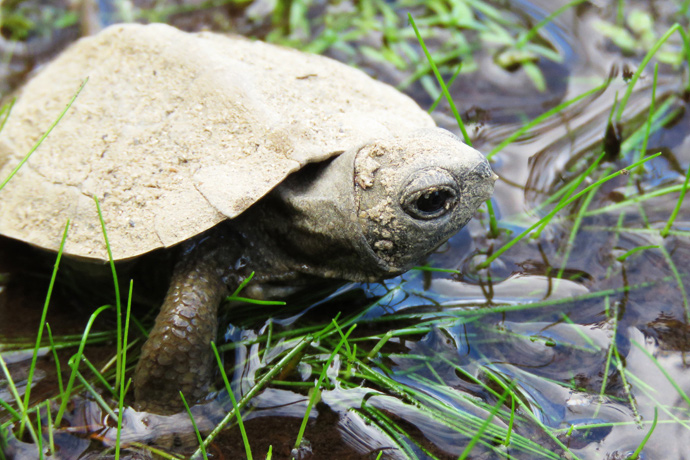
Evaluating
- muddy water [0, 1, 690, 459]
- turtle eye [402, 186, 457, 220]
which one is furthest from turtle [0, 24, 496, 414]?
A: muddy water [0, 1, 690, 459]

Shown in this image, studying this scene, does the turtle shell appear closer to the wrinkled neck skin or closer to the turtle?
the turtle

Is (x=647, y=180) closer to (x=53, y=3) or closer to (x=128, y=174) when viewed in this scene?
(x=128, y=174)

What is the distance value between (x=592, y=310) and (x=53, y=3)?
428 centimetres

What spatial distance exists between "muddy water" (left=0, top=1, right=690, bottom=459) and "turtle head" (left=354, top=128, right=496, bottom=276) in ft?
1.35

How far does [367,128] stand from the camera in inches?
90.3

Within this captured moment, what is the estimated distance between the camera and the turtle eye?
2047mm

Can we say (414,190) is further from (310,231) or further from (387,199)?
(310,231)

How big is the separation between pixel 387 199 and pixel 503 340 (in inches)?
30.4

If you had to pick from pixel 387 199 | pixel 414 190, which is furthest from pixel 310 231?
pixel 414 190

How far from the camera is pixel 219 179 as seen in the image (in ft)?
7.07

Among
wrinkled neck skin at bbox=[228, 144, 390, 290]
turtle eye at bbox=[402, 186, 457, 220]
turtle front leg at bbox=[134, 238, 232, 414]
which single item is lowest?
turtle front leg at bbox=[134, 238, 232, 414]

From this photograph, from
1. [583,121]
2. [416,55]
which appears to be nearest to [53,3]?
[416,55]

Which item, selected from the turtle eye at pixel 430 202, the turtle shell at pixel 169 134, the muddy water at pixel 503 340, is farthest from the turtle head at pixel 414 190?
the muddy water at pixel 503 340

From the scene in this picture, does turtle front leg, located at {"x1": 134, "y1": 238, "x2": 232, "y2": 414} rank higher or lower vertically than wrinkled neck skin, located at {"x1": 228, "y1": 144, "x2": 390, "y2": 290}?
lower
